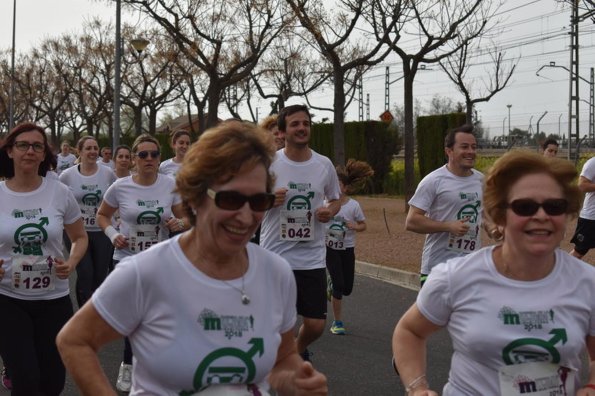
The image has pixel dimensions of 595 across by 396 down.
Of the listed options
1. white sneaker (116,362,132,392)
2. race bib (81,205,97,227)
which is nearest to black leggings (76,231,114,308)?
race bib (81,205,97,227)

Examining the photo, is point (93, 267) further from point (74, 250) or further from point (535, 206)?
point (535, 206)

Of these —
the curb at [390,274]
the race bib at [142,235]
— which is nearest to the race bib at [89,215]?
the race bib at [142,235]

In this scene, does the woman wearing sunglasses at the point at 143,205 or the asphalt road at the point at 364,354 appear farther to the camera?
the woman wearing sunglasses at the point at 143,205

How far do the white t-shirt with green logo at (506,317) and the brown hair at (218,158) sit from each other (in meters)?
0.86

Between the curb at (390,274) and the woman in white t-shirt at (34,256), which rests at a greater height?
the woman in white t-shirt at (34,256)

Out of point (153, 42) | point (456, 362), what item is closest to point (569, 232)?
point (456, 362)

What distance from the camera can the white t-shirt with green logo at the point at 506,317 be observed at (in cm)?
306

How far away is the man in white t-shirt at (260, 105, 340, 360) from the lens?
263 inches

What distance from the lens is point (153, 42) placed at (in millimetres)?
31906

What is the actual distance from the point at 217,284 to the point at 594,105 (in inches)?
2135

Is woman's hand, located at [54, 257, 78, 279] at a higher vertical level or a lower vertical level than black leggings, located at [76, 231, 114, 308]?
higher

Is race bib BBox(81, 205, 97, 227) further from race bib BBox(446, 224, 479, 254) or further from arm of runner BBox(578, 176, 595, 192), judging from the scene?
arm of runner BBox(578, 176, 595, 192)

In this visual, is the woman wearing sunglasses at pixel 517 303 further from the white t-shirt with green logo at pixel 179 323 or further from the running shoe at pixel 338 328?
the running shoe at pixel 338 328

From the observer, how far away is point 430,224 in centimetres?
650
